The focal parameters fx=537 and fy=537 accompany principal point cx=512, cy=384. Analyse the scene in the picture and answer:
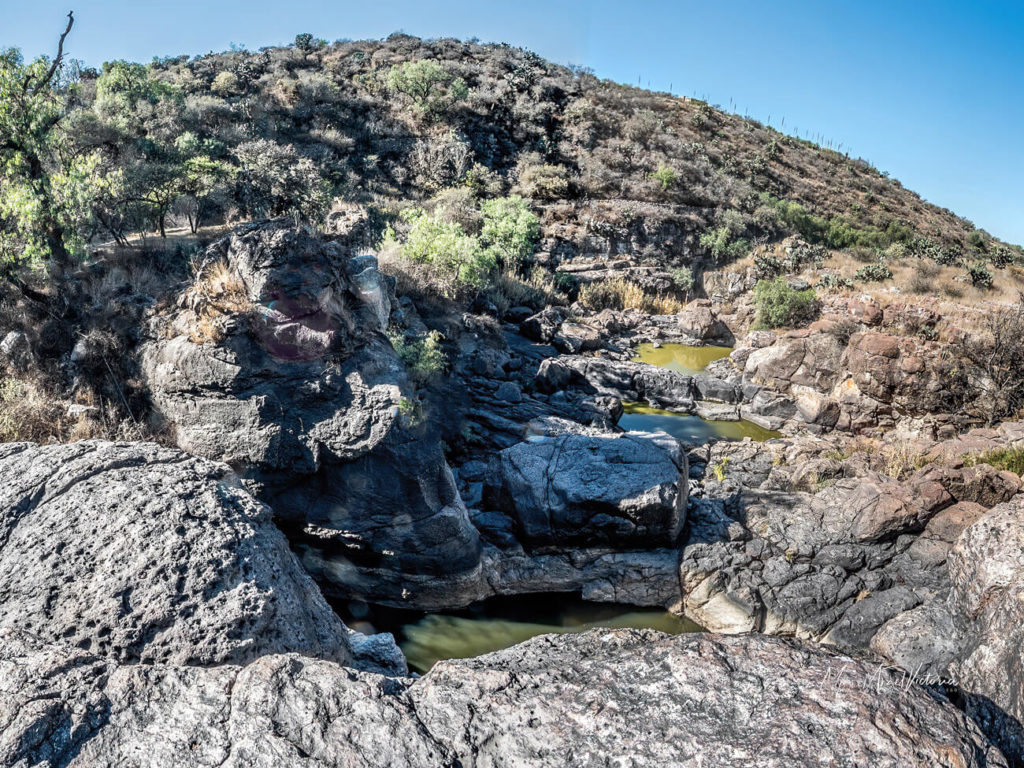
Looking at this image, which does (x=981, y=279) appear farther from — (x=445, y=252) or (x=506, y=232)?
(x=445, y=252)

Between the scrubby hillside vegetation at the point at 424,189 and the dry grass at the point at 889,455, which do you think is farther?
the dry grass at the point at 889,455

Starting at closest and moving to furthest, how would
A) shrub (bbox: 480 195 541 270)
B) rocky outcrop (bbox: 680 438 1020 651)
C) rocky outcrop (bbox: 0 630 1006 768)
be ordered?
rocky outcrop (bbox: 0 630 1006 768)
rocky outcrop (bbox: 680 438 1020 651)
shrub (bbox: 480 195 541 270)

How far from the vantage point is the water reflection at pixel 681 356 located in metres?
19.0

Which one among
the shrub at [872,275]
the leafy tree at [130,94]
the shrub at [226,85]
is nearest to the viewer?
the leafy tree at [130,94]

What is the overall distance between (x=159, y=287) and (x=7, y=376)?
2.48 m

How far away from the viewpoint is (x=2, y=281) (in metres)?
8.41

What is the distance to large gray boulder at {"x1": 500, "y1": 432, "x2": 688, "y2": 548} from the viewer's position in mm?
8062

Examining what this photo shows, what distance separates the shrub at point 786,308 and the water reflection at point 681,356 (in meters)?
1.87

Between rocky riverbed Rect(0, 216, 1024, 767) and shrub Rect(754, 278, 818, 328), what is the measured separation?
3.36 meters

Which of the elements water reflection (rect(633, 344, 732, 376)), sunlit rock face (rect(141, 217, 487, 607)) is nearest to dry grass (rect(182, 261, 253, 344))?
sunlit rock face (rect(141, 217, 487, 607))

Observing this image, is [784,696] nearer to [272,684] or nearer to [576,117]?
[272,684]

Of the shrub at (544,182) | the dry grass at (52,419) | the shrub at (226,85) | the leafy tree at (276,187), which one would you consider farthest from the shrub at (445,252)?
the shrub at (226,85)

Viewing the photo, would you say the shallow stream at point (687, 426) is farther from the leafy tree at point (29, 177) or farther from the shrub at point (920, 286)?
the leafy tree at point (29, 177)

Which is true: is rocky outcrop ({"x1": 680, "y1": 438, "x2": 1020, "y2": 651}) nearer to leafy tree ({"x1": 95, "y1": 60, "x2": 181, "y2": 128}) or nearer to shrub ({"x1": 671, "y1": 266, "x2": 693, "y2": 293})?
shrub ({"x1": 671, "y1": 266, "x2": 693, "y2": 293})
